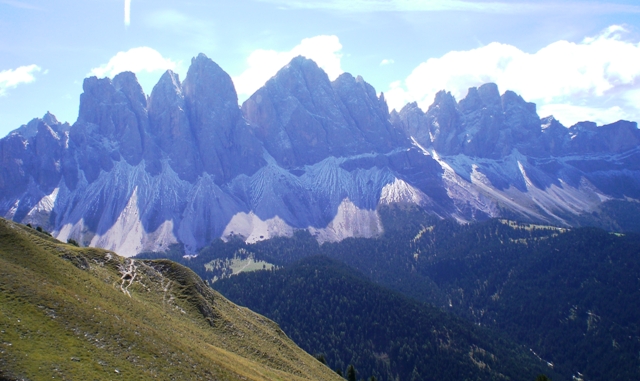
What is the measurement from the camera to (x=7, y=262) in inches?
2363

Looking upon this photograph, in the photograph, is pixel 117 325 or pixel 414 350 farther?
pixel 414 350

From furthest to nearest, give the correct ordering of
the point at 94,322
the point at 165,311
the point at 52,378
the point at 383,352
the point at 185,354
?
the point at 383,352
the point at 165,311
the point at 185,354
the point at 94,322
the point at 52,378

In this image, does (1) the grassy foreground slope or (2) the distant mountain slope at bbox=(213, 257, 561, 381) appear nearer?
(1) the grassy foreground slope

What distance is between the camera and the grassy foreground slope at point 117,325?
46.2 meters

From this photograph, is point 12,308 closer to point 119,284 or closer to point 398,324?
point 119,284

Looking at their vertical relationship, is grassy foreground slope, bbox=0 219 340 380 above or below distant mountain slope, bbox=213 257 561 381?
above

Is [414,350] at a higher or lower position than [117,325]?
lower

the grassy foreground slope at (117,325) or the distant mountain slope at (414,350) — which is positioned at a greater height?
the grassy foreground slope at (117,325)

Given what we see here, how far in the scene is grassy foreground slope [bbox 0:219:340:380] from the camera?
A: 46.2 m

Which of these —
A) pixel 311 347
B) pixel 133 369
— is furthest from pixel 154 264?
pixel 311 347

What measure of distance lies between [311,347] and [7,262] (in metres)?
142

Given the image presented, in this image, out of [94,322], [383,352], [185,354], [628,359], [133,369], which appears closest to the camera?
[133,369]

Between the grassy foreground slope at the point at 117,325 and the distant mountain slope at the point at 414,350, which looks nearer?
the grassy foreground slope at the point at 117,325

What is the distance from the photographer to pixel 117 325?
184 ft
